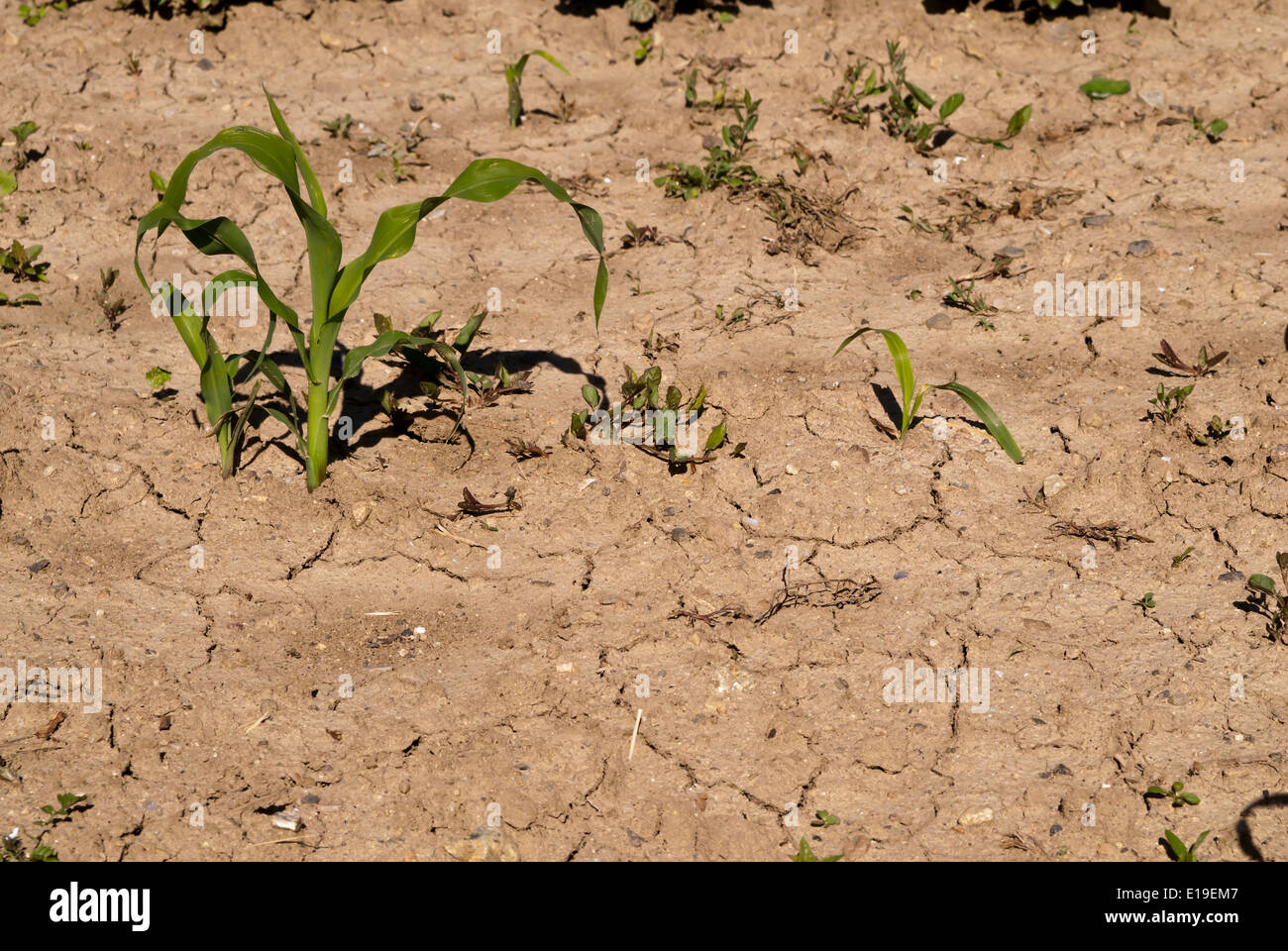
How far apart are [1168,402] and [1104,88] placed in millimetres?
2046

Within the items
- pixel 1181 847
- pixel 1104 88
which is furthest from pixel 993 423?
→ pixel 1104 88

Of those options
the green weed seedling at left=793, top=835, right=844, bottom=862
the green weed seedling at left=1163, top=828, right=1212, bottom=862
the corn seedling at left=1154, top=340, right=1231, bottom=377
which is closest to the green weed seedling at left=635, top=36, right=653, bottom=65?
the corn seedling at left=1154, top=340, right=1231, bottom=377

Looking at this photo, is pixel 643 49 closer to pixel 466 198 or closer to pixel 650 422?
pixel 650 422

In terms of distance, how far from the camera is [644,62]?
521cm

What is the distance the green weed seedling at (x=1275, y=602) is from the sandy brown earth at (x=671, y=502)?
4 centimetres

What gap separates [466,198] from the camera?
2.86 meters

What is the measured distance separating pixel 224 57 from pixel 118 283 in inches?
63.1

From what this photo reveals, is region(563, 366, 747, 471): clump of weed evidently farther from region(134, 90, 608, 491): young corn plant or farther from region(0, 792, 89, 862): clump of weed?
region(0, 792, 89, 862): clump of weed

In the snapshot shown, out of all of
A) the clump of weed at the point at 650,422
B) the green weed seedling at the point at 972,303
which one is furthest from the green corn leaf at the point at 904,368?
the green weed seedling at the point at 972,303

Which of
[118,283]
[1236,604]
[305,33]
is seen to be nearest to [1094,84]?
[1236,604]

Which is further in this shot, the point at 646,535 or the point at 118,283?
the point at 118,283

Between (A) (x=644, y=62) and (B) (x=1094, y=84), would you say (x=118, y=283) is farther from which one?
(B) (x=1094, y=84)

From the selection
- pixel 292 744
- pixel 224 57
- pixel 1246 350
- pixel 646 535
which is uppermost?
pixel 224 57

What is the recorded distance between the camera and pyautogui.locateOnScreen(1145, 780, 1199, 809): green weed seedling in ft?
8.17
